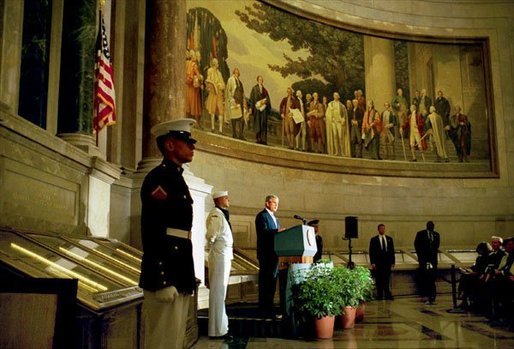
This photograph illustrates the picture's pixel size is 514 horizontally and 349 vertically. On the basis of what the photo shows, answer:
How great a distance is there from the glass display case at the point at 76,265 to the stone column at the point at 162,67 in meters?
3.64

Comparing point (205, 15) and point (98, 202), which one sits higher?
point (205, 15)

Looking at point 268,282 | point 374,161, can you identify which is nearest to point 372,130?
point 374,161

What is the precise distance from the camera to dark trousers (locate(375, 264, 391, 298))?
12070 mm

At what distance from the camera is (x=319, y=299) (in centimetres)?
620

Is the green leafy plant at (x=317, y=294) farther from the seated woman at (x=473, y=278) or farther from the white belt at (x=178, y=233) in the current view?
the seated woman at (x=473, y=278)

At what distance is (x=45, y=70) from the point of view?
6.25 m

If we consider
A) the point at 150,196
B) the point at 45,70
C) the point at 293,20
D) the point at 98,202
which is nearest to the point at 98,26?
the point at 45,70

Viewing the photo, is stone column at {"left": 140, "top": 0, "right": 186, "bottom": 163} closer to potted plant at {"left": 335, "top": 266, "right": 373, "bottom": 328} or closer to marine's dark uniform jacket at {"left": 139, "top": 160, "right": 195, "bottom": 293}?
potted plant at {"left": 335, "top": 266, "right": 373, "bottom": 328}

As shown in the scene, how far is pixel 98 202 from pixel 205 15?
6.68m

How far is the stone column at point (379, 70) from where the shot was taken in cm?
1595

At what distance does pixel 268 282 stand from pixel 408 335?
1950mm

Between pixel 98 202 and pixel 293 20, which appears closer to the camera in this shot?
pixel 98 202

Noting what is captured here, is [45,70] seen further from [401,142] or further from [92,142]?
[401,142]

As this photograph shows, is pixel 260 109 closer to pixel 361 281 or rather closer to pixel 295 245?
pixel 361 281
